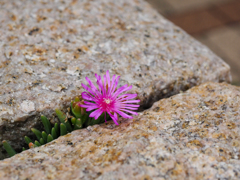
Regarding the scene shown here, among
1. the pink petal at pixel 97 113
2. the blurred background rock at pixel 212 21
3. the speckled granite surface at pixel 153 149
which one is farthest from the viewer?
the blurred background rock at pixel 212 21

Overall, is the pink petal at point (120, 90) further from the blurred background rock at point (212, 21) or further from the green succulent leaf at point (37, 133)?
the blurred background rock at point (212, 21)

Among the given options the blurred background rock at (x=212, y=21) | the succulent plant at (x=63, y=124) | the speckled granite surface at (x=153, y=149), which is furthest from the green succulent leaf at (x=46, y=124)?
the blurred background rock at (x=212, y=21)

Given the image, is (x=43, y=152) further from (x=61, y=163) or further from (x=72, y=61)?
(x=72, y=61)

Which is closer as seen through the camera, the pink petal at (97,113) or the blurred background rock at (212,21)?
the pink petal at (97,113)

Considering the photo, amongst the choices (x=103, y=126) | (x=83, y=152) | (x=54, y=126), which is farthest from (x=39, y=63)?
(x=83, y=152)

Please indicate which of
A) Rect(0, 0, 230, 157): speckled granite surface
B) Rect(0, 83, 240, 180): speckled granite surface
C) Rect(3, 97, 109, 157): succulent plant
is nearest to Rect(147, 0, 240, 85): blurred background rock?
Rect(0, 0, 230, 157): speckled granite surface

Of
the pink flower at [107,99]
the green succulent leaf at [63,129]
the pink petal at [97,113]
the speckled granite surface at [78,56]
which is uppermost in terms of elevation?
the speckled granite surface at [78,56]

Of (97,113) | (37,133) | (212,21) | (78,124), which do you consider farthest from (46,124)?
(212,21)

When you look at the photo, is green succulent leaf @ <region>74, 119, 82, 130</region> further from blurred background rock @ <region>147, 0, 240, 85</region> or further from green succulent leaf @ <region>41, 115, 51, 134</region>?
blurred background rock @ <region>147, 0, 240, 85</region>
